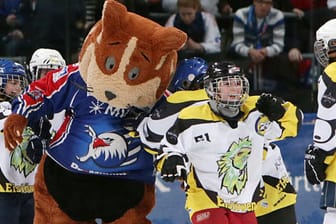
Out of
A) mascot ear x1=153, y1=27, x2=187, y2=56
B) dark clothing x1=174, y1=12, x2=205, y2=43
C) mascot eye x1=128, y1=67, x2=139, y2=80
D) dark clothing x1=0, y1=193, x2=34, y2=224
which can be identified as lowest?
dark clothing x1=0, y1=193, x2=34, y2=224

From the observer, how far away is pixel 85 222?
5242 mm

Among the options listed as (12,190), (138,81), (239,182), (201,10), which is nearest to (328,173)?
(239,182)

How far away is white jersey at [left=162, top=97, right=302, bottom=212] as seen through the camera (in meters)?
4.96

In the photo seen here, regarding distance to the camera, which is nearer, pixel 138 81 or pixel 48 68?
pixel 138 81

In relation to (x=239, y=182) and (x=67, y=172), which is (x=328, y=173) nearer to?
(x=239, y=182)

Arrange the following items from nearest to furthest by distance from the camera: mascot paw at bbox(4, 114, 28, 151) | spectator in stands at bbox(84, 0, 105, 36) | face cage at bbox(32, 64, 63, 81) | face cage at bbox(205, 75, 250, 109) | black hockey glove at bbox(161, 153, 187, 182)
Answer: black hockey glove at bbox(161, 153, 187, 182) → face cage at bbox(205, 75, 250, 109) → mascot paw at bbox(4, 114, 28, 151) → face cage at bbox(32, 64, 63, 81) → spectator in stands at bbox(84, 0, 105, 36)

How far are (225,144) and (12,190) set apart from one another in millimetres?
1326

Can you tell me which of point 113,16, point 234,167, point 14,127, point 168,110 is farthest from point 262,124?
point 14,127

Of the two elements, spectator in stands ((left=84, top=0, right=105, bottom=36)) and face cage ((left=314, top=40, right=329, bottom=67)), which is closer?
face cage ((left=314, top=40, right=329, bottom=67))

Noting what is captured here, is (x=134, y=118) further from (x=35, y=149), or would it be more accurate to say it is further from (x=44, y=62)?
(x=44, y=62)

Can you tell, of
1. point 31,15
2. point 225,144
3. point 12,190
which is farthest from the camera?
point 31,15

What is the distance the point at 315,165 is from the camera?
5102 millimetres

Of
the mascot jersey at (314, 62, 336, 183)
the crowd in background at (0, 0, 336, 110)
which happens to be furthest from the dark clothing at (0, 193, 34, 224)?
the crowd in background at (0, 0, 336, 110)

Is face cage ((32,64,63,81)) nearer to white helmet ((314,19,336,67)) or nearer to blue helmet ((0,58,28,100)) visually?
blue helmet ((0,58,28,100))
